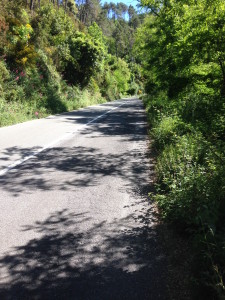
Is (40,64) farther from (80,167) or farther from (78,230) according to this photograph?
(78,230)

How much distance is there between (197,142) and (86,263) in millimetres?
3698

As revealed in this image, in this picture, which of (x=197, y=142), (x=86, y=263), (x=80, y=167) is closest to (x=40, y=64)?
(x=80, y=167)

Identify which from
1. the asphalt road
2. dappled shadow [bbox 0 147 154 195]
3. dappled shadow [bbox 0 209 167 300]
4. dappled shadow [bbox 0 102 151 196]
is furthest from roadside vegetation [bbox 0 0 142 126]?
dappled shadow [bbox 0 209 167 300]

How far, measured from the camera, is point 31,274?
2686 millimetres

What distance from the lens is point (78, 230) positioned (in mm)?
3539

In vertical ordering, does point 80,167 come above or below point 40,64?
below

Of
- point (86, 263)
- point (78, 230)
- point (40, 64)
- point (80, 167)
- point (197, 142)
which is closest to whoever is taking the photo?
point (86, 263)

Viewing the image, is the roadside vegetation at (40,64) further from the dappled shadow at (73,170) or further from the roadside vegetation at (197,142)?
the roadside vegetation at (197,142)

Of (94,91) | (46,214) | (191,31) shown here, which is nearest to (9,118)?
(191,31)

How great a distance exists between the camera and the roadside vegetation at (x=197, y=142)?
2.65 metres

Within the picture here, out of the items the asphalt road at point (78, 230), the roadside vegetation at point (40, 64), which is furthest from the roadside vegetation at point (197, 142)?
the roadside vegetation at point (40, 64)

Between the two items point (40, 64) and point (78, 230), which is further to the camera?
point (40, 64)

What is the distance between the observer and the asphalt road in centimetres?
256

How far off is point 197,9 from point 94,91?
1181 inches
